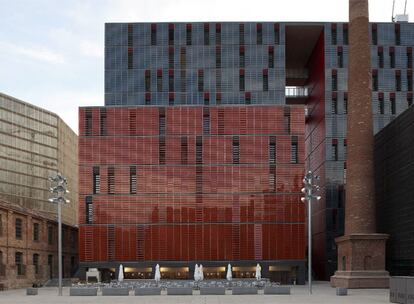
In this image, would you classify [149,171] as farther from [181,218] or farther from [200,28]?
[200,28]

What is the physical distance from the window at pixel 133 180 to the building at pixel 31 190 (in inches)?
428

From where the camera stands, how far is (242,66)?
82562mm

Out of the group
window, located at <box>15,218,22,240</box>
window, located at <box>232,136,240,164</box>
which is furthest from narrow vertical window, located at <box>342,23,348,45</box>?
window, located at <box>15,218,22,240</box>

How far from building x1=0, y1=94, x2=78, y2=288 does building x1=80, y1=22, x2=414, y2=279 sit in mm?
17774

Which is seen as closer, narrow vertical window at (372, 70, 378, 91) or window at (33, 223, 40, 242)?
window at (33, 223, 40, 242)

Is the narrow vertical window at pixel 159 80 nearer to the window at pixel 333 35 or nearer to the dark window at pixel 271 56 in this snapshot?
the dark window at pixel 271 56

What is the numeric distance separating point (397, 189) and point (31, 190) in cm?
5960

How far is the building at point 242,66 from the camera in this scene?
80.4 meters

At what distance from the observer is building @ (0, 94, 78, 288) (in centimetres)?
6081

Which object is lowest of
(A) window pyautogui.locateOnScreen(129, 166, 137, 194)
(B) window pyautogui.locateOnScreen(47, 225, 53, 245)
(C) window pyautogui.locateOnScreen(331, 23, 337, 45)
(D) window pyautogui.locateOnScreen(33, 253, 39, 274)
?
(D) window pyautogui.locateOnScreen(33, 253, 39, 274)

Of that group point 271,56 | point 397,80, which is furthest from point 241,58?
point 397,80

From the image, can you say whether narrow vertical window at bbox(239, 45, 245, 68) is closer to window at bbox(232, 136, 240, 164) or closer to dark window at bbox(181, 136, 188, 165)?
window at bbox(232, 136, 240, 164)

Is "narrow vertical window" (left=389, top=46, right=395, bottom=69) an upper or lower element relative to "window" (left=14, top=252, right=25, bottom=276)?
upper

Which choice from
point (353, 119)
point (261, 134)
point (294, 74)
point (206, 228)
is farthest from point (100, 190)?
point (294, 74)
